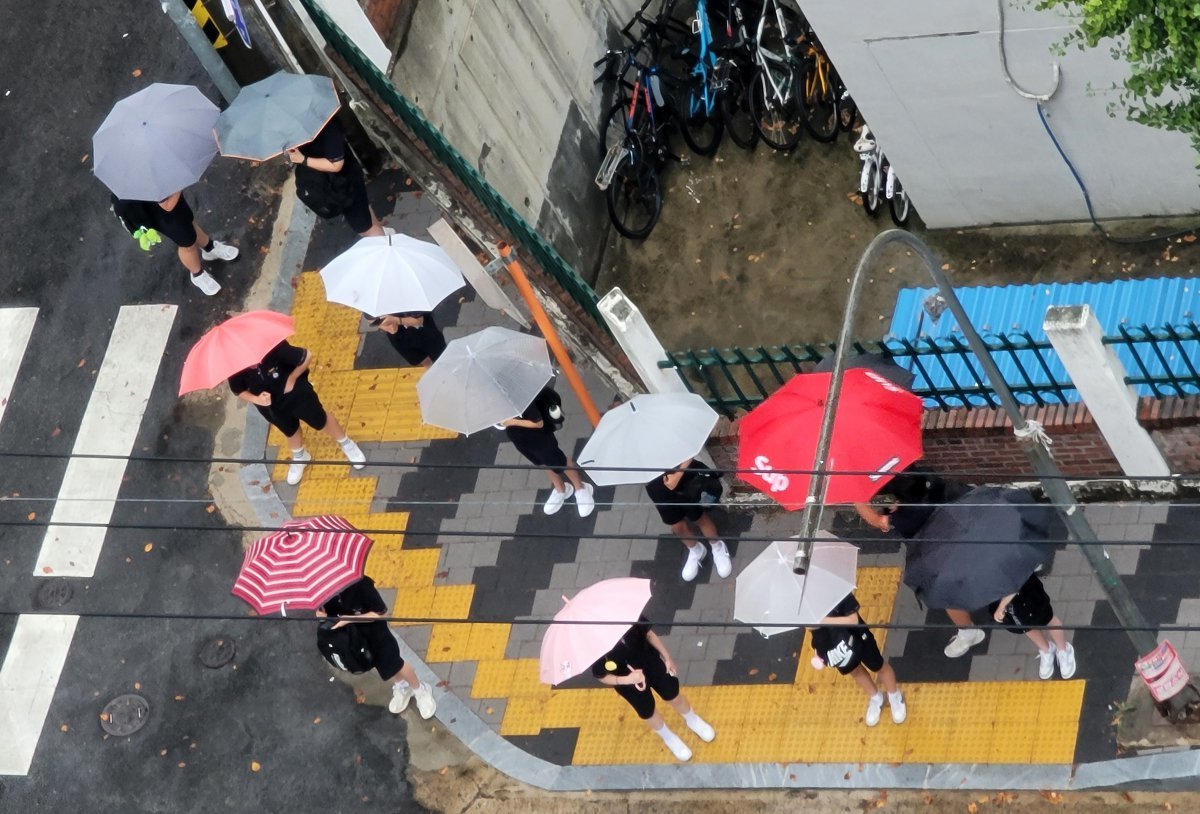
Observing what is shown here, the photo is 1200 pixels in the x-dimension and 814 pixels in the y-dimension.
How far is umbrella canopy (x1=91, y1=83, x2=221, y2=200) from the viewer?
52.4ft

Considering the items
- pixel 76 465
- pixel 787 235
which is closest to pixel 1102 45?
pixel 787 235

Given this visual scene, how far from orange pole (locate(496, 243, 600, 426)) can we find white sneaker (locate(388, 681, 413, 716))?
279 cm

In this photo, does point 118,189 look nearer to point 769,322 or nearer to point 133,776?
point 133,776

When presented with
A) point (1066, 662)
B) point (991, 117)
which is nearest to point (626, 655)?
point (1066, 662)

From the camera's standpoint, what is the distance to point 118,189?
16.0 metres

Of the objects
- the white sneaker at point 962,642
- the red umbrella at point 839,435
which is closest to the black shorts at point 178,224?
the red umbrella at point 839,435

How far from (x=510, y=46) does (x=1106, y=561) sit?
9.66 m

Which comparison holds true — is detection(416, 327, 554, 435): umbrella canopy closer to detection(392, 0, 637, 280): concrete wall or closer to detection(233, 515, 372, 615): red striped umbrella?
detection(233, 515, 372, 615): red striped umbrella

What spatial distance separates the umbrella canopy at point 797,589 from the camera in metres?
11.9

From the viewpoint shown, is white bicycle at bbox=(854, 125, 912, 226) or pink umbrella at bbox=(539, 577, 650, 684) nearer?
pink umbrella at bbox=(539, 577, 650, 684)

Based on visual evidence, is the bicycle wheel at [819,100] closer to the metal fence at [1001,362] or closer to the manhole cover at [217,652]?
the metal fence at [1001,362]

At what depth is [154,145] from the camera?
1605 centimetres

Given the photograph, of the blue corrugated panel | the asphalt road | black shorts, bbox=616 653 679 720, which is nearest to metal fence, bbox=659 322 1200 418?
the blue corrugated panel

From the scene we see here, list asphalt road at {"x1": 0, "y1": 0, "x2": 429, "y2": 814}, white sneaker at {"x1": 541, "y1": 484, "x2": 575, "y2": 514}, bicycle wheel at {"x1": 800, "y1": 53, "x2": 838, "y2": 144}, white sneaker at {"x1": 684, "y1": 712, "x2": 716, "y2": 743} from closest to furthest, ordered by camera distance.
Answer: white sneaker at {"x1": 684, "y1": 712, "x2": 716, "y2": 743} < asphalt road at {"x1": 0, "y1": 0, "x2": 429, "y2": 814} < white sneaker at {"x1": 541, "y1": 484, "x2": 575, "y2": 514} < bicycle wheel at {"x1": 800, "y1": 53, "x2": 838, "y2": 144}
